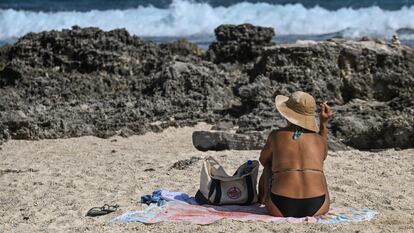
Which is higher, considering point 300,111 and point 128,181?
point 300,111

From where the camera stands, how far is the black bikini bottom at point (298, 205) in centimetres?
490

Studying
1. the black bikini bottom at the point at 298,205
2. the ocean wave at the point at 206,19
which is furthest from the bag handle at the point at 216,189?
the ocean wave at the point at 206,19

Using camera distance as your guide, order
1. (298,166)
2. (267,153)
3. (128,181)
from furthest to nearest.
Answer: (128,181) < (267,153) < (298,166)

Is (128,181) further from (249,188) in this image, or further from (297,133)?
(297,133)

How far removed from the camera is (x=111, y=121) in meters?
9.27

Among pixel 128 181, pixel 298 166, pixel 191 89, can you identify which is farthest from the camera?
pixel 191 89

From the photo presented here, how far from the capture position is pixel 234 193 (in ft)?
17.4

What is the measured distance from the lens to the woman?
16.0 ft

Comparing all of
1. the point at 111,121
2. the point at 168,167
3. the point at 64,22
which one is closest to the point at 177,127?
the point at 111,121

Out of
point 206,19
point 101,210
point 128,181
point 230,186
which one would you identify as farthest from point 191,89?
point 206,19

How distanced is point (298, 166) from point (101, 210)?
1424mm

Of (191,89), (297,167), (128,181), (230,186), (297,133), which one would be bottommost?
(191,89)

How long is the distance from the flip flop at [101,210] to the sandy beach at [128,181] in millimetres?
61

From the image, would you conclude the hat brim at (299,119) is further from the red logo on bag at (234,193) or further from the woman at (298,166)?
the red logo on bag at (234,193)
